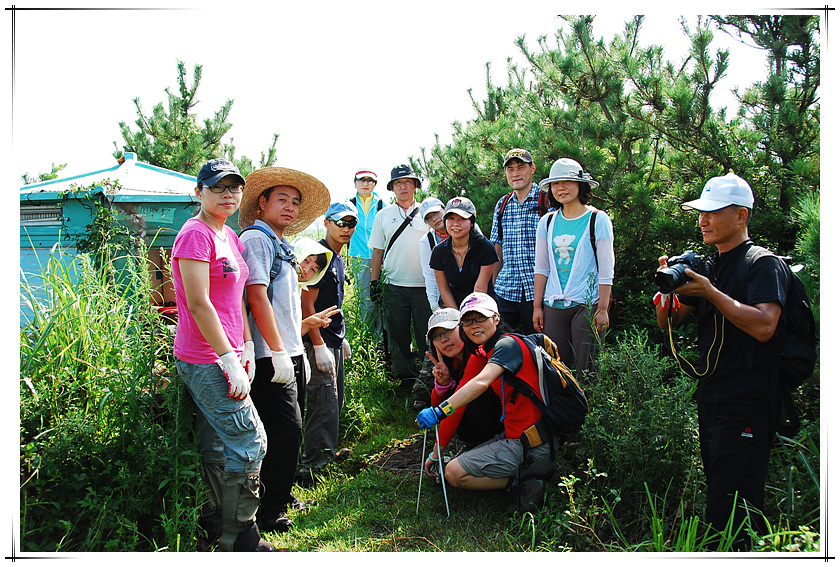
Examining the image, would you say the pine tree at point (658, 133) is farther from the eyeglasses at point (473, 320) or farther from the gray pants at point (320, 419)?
the gray pants at point (320, 419)

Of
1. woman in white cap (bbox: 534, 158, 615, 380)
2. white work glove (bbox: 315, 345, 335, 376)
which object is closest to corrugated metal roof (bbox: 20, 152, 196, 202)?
white work glove (bbox: 315, 345, 335, 376)

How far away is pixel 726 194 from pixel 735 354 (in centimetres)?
73

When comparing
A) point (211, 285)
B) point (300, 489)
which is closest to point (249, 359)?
point (211, 285)

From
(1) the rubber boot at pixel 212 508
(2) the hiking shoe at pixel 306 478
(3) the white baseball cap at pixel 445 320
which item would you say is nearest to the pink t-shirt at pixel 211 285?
(1) the rubber boot at pixel 212 508

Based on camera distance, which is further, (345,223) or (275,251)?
(345,223)

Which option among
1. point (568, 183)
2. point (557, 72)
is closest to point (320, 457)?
point (568, 183)

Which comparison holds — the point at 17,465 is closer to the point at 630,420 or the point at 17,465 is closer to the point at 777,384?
the point at 630,420

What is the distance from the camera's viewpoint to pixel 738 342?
2607 mm

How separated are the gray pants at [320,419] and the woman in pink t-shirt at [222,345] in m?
0.99

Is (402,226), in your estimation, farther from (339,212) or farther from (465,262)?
(339,212)

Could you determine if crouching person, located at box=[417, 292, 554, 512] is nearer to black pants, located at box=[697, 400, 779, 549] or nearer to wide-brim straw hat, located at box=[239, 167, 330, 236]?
black pants, located at box=[697, 400, 779, 549]

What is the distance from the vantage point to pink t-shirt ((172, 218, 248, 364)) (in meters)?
2.57

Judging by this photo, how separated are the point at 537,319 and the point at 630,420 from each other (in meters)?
1.22

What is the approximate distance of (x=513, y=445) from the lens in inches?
133
